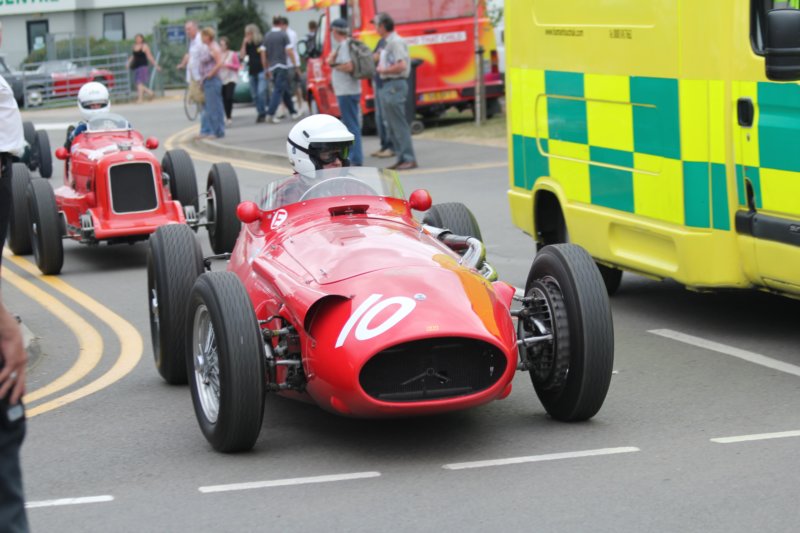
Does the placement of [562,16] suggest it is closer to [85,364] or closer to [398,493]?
[85,364]

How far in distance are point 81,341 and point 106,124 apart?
14.1ft

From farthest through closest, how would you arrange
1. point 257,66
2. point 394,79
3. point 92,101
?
point 257,66 → point 394,79 → point 92,101

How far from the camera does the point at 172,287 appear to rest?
727 cm

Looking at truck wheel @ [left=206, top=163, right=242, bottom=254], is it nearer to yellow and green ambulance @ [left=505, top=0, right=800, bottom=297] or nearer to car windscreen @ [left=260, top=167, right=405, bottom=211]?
yellow and green ambulance @ [left=505, top=0, right=800, bottom=297]

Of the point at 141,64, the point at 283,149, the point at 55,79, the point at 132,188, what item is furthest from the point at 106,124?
the point at 55,79

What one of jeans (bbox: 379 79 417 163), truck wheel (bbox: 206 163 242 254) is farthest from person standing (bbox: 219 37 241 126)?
truck wheel (bbox: 206 163 242 254)

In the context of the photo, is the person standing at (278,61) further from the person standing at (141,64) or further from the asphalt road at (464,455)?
the asphalt road at (464,455)

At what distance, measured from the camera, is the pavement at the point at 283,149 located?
18994 millimetres

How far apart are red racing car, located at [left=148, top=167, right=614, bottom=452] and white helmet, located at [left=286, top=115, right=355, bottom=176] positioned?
0.88m

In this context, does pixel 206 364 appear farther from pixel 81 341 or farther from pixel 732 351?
pixel 732 351

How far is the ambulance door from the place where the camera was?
7367 millimetres

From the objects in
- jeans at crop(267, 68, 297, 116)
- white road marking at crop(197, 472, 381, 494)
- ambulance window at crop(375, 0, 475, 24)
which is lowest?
white road marking at crop(197, 472, 381, 494)

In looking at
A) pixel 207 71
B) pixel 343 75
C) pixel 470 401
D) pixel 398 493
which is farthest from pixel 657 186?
pixel 207 71

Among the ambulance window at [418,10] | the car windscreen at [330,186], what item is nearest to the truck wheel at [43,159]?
the ambulance window at [418,10]
